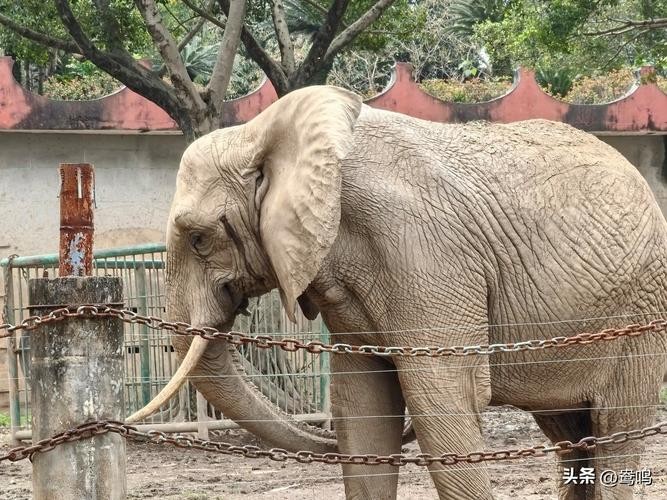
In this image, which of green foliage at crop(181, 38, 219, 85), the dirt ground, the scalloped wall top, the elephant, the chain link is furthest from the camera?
green foliage at crop(181, 38, 219, 85)

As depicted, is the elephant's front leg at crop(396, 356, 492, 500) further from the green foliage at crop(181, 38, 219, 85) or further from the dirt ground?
the green foliage at crop(181, 38, 219, 85)

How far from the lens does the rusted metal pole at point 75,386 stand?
144 inches

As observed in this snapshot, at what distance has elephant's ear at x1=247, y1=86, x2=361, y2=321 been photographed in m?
5.02

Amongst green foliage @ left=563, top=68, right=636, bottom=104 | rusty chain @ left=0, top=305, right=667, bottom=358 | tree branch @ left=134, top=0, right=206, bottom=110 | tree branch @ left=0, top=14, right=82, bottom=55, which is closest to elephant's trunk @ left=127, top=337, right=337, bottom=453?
rusty chain @ left=0, top=305, right=667, bottom=358

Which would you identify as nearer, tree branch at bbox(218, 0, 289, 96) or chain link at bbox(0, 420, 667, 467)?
chain link at bbox(0, 420, 667, 467)

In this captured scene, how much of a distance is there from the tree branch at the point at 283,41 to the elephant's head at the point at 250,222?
15.6ft

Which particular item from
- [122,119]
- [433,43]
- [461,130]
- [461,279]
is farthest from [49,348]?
[433,43]

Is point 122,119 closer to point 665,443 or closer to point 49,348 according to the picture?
point 665,443

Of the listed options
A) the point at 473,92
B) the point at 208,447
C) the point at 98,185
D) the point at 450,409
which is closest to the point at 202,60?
the point at 473,92

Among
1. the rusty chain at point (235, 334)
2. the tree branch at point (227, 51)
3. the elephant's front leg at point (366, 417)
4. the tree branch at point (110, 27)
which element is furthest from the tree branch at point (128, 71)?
the rusty chain at point (235, 334)

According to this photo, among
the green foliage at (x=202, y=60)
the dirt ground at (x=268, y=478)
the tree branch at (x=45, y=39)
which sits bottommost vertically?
the dirt ground at (x=268, y=478)

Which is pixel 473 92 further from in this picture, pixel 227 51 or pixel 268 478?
pixel 268 478

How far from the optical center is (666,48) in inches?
560

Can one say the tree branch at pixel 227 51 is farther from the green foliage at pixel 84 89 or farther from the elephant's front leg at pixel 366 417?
the green foliage at pixel 84 89
